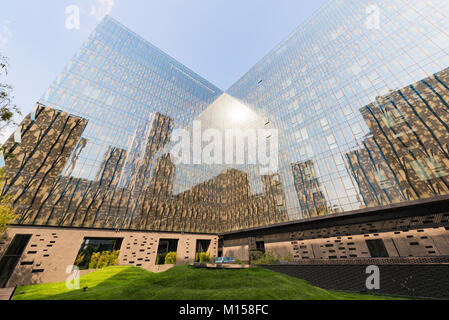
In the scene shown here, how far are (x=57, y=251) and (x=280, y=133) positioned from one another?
37.5m

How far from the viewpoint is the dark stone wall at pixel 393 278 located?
11.6m

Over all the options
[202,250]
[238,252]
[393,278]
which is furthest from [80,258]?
[393,278]

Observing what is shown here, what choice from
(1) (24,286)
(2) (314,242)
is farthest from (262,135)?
(1) (24,286)

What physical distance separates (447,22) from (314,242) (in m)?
32.3

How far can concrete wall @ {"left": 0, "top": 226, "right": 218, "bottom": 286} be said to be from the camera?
744 inches

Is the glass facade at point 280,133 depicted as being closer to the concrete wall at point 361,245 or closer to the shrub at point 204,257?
the concrete wall at point 361,245

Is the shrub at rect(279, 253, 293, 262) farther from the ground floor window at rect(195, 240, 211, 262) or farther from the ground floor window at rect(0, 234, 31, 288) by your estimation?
the ground floor window at rect(0, 234, 31, 288)

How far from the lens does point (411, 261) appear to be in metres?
13.0

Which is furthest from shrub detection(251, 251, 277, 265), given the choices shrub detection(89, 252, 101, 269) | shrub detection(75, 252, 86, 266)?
shrub detection(75, 252, 86, 266)

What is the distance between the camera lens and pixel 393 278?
12.9m

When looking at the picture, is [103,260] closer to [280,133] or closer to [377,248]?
[377,248]

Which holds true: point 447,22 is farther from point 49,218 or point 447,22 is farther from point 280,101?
point 49,218

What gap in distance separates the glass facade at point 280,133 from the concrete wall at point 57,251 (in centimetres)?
134

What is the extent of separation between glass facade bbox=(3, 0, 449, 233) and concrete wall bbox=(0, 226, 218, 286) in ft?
4.41
